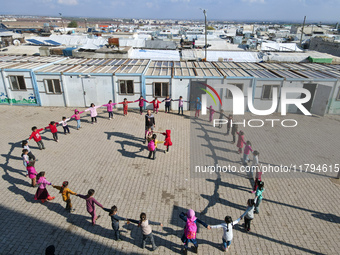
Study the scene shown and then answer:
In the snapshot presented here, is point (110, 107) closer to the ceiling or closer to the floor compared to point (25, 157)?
closer to the floor

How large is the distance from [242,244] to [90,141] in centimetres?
916

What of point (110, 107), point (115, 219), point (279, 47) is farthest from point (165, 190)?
point (279, 47)

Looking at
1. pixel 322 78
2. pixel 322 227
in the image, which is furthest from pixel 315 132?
pixel 322 227

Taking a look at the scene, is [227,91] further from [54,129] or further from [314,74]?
[54,129]

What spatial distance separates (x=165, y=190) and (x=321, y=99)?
14107 millimetres

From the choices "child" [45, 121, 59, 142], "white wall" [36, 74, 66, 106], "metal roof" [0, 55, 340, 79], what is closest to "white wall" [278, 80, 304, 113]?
"metal roof" [0, 55, 340, 79]

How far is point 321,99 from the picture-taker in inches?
650

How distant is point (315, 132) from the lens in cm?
1415

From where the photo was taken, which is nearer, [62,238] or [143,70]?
[62,238]

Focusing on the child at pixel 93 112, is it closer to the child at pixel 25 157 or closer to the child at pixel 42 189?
the child at pixel 25 157

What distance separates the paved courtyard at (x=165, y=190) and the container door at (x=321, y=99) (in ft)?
7.54

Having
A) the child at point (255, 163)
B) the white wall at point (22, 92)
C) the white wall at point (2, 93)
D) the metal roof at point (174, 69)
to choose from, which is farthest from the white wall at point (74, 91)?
the child at point (255, 163)

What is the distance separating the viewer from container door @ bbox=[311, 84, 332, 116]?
636 inches

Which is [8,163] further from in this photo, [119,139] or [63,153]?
[119,139]
